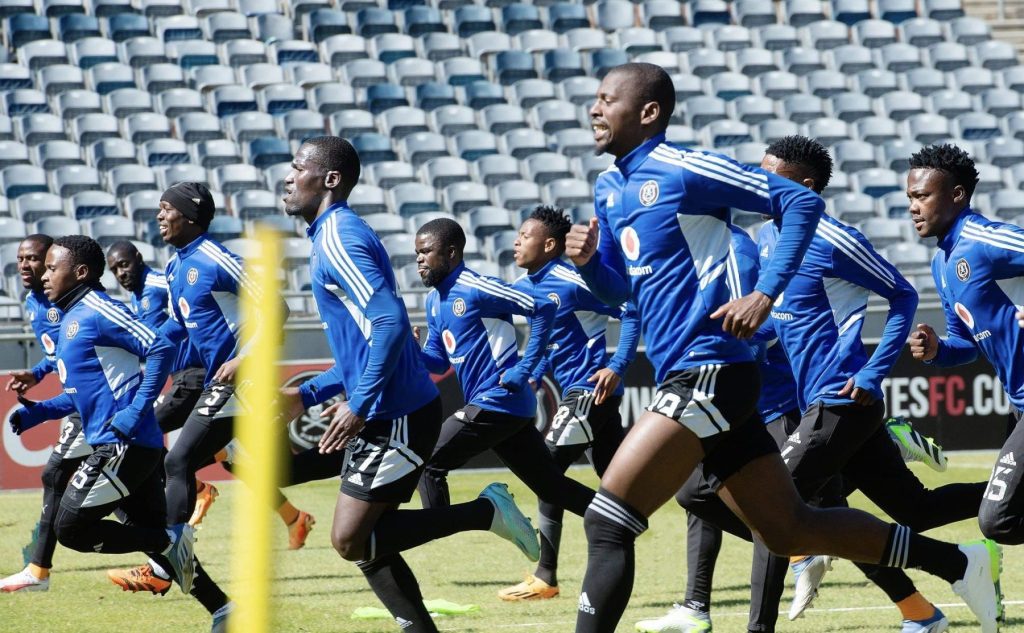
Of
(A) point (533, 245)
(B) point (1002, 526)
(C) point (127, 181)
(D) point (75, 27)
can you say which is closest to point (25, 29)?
(D) point (75, 27)

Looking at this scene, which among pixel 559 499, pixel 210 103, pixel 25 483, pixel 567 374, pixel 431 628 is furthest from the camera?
pixel 210 103

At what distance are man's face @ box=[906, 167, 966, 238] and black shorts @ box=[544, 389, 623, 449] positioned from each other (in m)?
3.07

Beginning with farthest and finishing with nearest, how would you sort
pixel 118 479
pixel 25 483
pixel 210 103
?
pixel 210 103 < pixel 25 483 < pixel 118 479

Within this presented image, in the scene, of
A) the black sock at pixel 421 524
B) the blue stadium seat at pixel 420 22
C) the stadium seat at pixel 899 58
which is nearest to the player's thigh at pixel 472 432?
the black sock at pixel 421 524

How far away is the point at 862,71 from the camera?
24.5 m

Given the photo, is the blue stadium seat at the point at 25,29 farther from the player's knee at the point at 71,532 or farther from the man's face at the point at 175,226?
the player's knee at the point at 71,532

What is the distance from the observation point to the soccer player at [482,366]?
7.95 m

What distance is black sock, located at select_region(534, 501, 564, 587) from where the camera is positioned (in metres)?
8.36

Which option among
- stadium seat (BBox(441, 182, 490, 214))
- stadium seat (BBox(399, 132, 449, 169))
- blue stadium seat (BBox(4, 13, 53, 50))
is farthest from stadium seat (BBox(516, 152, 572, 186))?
blue stadium seat (BBox(4, 13, 53, 50))

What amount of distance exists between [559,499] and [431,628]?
7.66ft

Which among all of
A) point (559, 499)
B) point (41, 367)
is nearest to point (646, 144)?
point (559, 499)

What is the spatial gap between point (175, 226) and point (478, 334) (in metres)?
1.83

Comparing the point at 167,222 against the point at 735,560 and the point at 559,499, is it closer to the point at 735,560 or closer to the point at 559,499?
the point at 559,499

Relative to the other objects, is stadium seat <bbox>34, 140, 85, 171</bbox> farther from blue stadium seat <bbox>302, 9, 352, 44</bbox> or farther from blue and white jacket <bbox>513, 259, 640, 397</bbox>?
blue and white jacket <bbox>513, 259, 640, 397</bbox>
